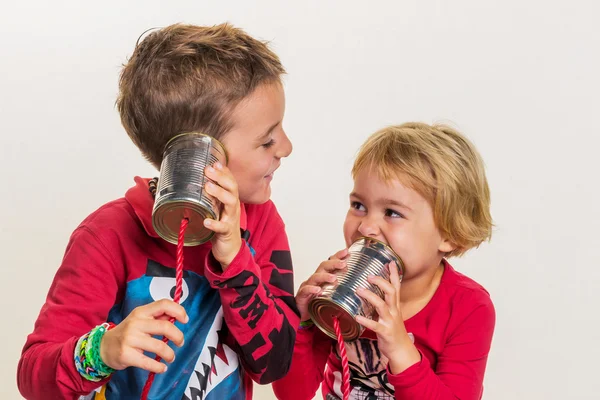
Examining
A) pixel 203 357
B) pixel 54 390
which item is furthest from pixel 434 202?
pixel 54 390

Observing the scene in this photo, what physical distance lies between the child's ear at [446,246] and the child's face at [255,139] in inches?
14.4

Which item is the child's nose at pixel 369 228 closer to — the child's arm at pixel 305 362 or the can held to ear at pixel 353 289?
the can held to ear at pixel 353 289

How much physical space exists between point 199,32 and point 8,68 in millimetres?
1327

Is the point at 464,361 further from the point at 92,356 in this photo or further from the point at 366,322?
the point at 92,356

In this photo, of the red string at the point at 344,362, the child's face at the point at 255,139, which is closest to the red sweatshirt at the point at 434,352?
the red string at the point at 344,362

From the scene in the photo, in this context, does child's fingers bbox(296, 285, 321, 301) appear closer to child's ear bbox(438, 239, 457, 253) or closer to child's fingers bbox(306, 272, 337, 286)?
child's fingers bbox(306, 272, 337, 286)

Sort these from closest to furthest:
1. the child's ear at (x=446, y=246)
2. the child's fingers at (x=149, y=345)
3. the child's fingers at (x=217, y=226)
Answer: the child's fingers at (x=149, y=345) → the child's fingers at (x=217, y=226) → the child's ear at (x=446, y=246)

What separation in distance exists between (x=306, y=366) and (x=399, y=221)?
353 mm

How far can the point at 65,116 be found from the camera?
9.11ft

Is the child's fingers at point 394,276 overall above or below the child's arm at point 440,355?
above

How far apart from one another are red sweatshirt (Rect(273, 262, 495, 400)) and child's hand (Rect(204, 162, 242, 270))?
0.36m

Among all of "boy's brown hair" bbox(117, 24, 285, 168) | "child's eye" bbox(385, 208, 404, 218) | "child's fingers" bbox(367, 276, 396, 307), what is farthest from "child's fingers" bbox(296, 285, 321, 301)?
"boy's brown hair" bbox(117, 24, 285, 168)

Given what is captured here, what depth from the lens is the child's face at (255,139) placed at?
1.63 meters

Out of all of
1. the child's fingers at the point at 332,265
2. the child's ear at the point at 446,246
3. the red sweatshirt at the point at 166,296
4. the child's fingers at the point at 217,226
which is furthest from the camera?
the child's ear at the point at 446,246
